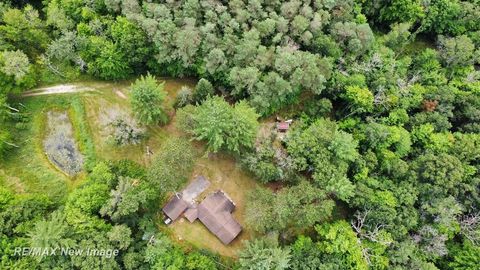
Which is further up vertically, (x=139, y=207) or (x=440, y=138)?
(x=440, y=138)

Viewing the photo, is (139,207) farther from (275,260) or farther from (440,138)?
(440,138)

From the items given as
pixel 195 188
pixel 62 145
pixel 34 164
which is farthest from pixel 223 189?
pixel 34 164

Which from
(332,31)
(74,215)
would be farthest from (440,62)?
(74,215)

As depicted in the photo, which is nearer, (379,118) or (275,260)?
(275,260)

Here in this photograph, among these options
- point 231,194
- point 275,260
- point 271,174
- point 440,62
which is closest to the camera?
point 275,260

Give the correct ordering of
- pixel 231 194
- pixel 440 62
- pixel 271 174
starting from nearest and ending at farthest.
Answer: pixel 271 174, pixel 231 194, pixel 440 62

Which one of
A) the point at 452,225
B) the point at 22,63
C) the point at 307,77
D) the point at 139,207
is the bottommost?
the point at 139,207

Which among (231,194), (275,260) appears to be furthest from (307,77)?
(275,260)
